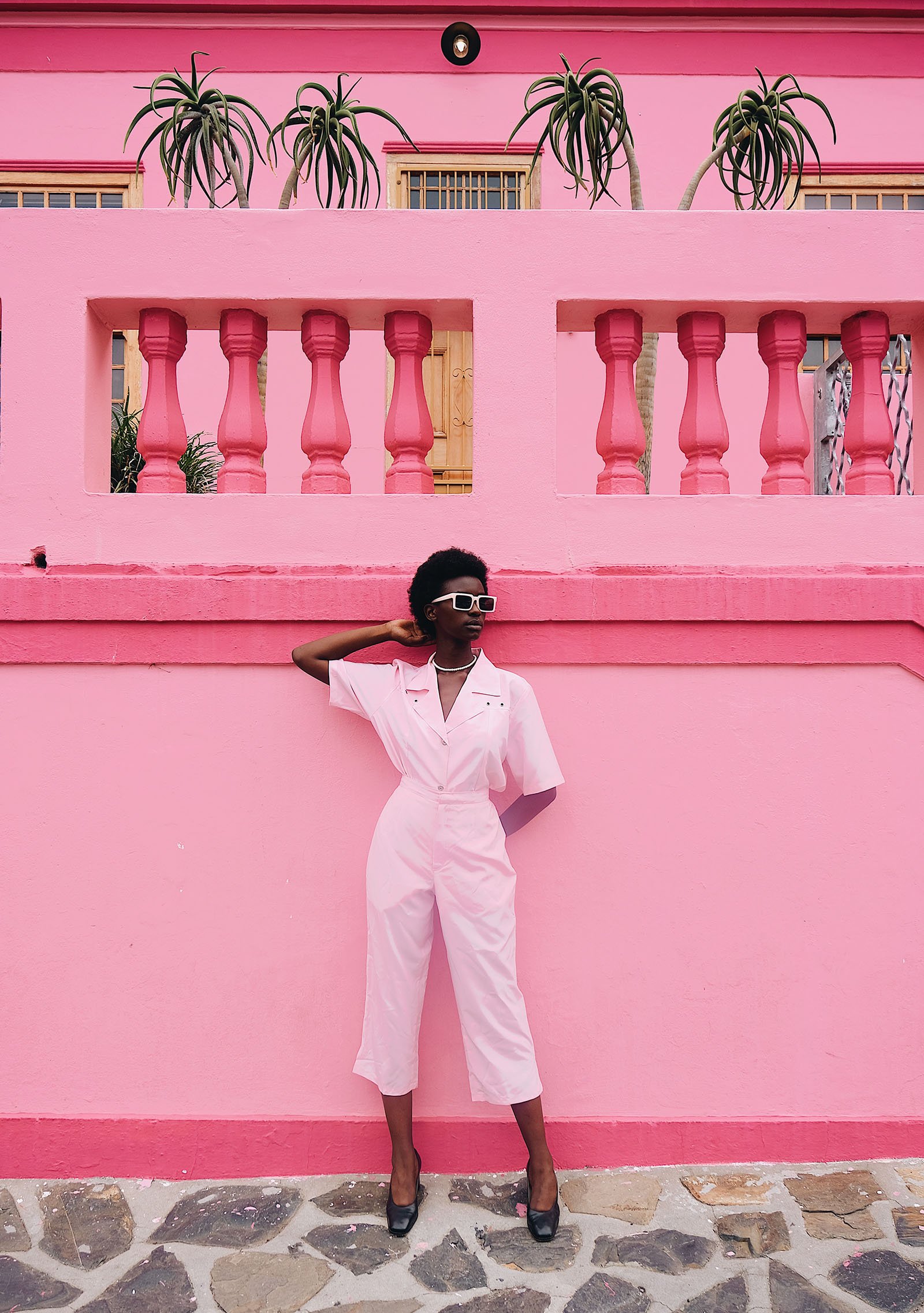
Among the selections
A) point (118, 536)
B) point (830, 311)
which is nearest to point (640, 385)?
point (830, 311)

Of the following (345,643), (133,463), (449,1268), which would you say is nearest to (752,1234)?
(449,1268)

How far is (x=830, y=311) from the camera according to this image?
2.78 meters

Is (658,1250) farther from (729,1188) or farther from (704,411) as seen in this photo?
(704,411)

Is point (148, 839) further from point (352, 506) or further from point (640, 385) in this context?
point (640, 385)

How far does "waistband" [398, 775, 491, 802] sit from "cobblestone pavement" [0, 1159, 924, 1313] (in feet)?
3.55

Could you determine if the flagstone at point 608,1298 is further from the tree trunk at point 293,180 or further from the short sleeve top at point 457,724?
the tree trunk at point 293,180

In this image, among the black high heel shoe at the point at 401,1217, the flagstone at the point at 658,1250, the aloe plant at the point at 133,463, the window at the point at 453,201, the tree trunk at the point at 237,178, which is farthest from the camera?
the window at the point at 453,201

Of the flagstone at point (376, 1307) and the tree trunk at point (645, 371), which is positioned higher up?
the tree trunk at point (645, 371)

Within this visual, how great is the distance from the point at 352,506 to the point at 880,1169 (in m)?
2.39

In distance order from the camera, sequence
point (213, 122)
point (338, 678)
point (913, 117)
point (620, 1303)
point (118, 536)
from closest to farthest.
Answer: point (620, 1303)
point (338, 678)
point (118, 536)
point (213, 122)
point (913, 117)

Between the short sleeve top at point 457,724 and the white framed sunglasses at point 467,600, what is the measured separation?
0.17 meters

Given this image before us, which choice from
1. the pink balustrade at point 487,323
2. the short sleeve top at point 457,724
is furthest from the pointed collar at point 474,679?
the pink balustrade at point 487,323

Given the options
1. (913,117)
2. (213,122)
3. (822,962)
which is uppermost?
(913,117)

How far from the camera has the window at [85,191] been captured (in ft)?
19.6
